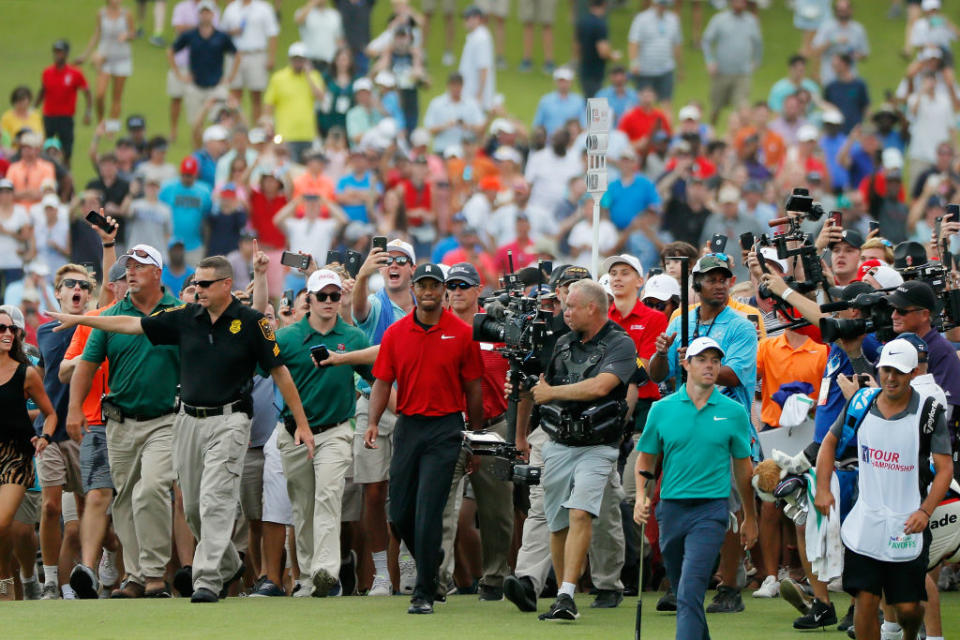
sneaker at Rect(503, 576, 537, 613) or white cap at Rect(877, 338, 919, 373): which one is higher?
white cap at Rect(877, 338, 919, 373)

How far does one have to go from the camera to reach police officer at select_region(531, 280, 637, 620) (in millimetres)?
11047

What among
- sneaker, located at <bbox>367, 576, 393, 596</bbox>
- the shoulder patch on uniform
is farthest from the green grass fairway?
the shoulder patch on uniform

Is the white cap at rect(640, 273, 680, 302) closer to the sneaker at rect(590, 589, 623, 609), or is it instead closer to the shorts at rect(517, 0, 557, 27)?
the sneaker at rect(590, 589, 623, 609)

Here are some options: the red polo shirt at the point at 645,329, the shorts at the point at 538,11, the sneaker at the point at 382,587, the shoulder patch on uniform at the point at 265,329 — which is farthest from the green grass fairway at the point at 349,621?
the shorts at the point at 538,11

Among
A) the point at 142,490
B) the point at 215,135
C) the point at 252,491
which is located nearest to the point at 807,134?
the point at 215,135

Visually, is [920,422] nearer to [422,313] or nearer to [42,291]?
[422,313]

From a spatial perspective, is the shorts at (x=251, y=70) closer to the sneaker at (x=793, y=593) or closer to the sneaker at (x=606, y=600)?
the sneaker at (x=606, y=600)

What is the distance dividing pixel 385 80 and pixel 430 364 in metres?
13.9

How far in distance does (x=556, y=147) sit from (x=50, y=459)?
11086 millimetres

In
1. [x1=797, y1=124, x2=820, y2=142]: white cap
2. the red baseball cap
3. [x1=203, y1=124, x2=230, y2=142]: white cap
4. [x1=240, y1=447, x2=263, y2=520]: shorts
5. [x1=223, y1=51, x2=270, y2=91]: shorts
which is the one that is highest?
[x1=223, y1=51, x2=270, y2=91]: shorts

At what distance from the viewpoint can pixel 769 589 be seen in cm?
1219

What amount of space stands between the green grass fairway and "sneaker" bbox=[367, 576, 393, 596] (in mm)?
551

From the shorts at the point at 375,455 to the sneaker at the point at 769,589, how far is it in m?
2.82

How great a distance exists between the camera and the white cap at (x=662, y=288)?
43.0ft
